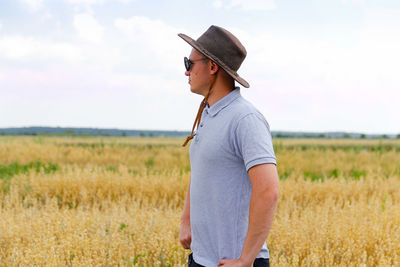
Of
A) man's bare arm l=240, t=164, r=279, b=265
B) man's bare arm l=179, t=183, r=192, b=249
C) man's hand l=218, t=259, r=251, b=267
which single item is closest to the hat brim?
man's bare arm l=240, t=164, r=279, b=265

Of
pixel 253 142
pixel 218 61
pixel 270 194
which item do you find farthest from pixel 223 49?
pixel 270 194

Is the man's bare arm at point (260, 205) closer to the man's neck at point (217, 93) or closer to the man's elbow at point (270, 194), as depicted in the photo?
the man's elbow at point (270, 194)

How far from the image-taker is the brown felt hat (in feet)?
6.95

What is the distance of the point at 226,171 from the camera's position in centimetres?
201

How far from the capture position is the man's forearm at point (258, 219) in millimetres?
1845

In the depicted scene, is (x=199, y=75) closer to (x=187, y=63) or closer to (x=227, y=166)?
(x=187, y=63)

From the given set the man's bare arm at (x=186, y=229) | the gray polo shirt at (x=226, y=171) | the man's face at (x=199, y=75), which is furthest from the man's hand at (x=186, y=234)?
the man's face at (x=199, y=75)

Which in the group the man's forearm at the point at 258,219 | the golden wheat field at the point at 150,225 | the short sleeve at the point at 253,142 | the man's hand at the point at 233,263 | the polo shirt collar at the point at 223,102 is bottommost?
the golden wheat field at the point at 150,225

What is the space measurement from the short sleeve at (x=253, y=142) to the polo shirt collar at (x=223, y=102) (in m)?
0.20

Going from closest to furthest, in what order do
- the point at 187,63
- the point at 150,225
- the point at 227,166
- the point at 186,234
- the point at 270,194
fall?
1. the point at 270,194
2. the point at 227,166
3. the point at 187,63
4. the point at 186,234
5. the point at 150,225

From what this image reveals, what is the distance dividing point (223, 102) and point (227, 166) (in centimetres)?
36

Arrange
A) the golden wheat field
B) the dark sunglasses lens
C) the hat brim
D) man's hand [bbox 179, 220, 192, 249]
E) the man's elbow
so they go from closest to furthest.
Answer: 1. the man's elbow
2. the hat brim
3. the dark sunglasses lens
4. man's hand [bbox 179, 220, 192, 249]
5. the golden wheat field


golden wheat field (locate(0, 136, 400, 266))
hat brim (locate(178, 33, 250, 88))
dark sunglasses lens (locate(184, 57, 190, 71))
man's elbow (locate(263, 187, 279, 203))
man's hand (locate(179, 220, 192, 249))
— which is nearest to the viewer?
man's elbow (locate(263, 187, 279, 203))

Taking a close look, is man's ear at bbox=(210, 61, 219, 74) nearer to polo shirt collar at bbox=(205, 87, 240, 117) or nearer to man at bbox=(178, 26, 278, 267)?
man at bbox=(178, 26, 278, 267)
